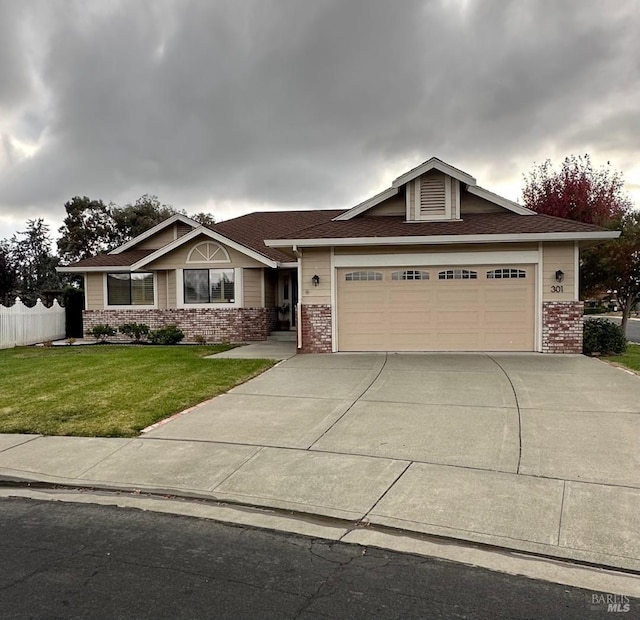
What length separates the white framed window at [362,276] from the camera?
14.2 metres

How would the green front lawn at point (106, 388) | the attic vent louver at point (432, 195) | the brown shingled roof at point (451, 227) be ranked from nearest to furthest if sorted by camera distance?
1. the green front lawn at point (106, 388)
2. the brown shingled roof at point (451, 227)
3. the attic vent louver at point (432, 195)

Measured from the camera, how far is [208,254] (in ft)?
62.4

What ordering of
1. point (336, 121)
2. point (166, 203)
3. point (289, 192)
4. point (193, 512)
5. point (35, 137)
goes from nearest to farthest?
point (193, 512), point (336, 121), point (35, 137), point (289, 192), point (166, 203)

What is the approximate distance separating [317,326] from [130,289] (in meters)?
9.98

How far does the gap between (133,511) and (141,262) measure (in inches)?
616

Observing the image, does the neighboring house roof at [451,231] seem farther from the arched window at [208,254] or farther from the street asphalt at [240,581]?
the street asphalt at [240,581]

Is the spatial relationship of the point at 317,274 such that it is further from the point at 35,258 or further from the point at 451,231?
the point at 35,258

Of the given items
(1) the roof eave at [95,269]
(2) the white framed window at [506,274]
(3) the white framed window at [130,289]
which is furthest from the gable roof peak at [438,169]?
(1) the roof eave at [95,269]

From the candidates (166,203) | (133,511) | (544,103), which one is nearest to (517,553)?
(133,511)

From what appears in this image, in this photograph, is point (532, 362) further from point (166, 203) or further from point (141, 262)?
point (166, 203)

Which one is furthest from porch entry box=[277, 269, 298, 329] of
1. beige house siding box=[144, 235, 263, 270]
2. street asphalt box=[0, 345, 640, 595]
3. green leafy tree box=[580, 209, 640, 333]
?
green leafy tree box=[580, 209, 640, 333]

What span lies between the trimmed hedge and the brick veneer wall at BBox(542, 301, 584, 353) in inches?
14.7

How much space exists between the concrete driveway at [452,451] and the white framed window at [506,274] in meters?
3.76

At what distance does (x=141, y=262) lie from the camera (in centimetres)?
1911
